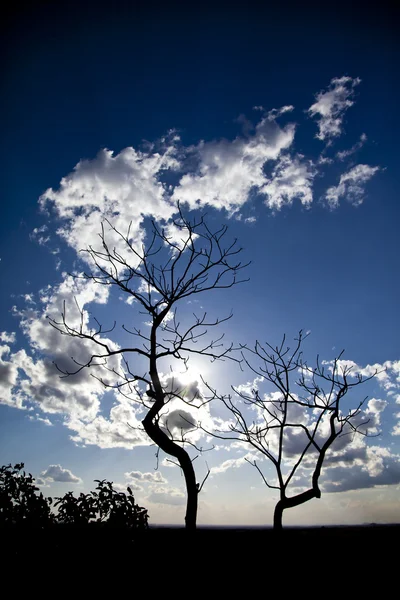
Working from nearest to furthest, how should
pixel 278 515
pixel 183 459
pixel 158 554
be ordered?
1. pixel 158 554
2. pixel 183 459
3. pixel 278 515

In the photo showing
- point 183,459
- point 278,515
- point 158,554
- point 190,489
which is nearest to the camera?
point 158,554

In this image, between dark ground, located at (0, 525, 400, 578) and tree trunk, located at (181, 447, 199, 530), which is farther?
tree trunk, located at (181, 447, 199, 530)

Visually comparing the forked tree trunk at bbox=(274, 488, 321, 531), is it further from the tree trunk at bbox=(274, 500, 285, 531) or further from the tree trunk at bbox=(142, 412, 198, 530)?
the tree trunk at bbox=(142, 412, 198, 530)

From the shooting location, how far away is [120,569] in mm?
4020

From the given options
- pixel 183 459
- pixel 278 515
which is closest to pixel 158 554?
pixel 183 459

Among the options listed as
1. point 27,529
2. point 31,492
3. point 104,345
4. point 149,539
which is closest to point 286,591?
point 149,539

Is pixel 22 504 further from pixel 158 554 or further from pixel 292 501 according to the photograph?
pixel 292 501

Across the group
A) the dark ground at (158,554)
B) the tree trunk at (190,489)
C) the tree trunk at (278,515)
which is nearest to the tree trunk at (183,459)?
the tree trunk at (190,489)

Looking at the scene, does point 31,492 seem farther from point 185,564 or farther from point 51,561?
point 185,564

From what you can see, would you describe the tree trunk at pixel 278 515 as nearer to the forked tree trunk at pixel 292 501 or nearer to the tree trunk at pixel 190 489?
the forked tree trunk at pixel 292 501

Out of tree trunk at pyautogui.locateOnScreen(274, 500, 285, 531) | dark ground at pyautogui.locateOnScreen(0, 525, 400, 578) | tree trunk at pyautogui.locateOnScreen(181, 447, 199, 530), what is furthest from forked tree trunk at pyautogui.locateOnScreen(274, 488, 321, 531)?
tree trunk at pyautogui.locateOnScreen(181, 447, 199, 530)

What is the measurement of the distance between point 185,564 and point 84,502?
1.57m

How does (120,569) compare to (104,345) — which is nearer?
(120,569)

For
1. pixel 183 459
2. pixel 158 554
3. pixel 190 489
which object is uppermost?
pixel 183 459
